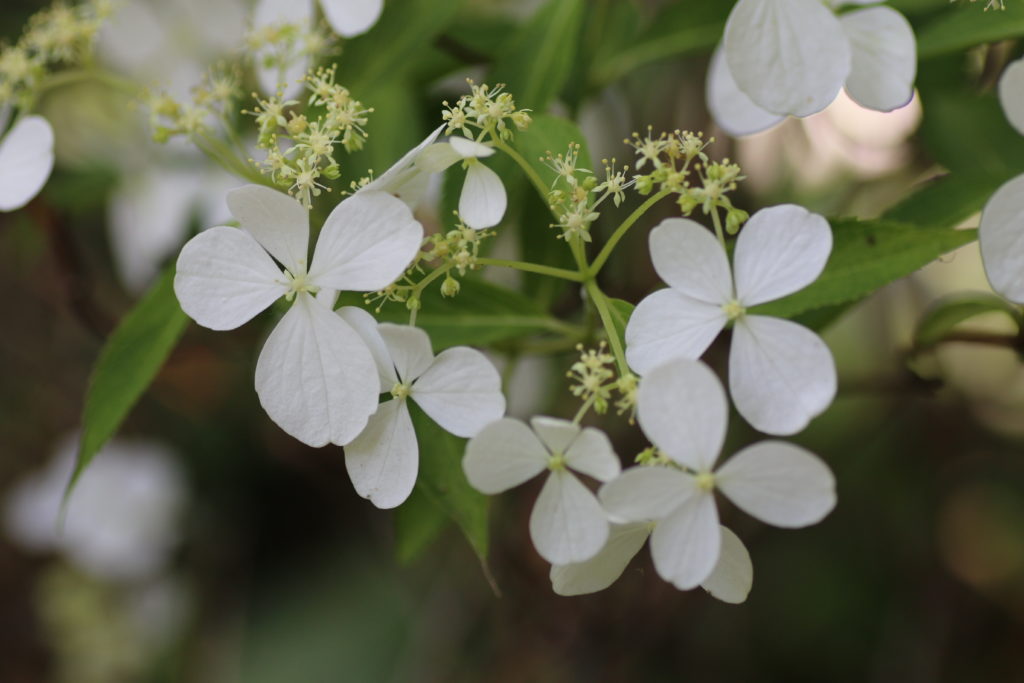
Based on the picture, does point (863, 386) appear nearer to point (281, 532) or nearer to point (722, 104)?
point (722, 104)

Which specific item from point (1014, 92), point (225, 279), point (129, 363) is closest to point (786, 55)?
point (1014, 92)

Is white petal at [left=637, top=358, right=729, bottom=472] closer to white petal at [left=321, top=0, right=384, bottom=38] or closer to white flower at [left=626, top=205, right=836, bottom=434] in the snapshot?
white flower at [left=626, top=205, right=836, bottom=434]

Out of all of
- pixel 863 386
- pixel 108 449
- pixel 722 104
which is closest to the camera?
pixel 722 104

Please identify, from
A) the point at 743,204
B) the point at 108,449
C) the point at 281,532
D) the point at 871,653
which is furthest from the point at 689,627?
the point at 108,449

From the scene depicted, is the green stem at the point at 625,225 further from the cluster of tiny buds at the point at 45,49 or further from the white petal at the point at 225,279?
the cluster of tiny buds at the point at 45,49

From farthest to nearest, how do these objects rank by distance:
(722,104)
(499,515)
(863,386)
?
(499,515), (863,386), (722,104)

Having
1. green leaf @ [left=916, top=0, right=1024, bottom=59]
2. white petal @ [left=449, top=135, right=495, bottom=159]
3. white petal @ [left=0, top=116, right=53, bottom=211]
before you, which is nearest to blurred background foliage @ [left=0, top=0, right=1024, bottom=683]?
green leaf @ [left=916, top=0, right=1024, bottom=59]

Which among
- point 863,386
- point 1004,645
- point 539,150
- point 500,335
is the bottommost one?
point 1004,645
